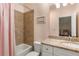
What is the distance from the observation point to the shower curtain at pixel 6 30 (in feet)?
6.13

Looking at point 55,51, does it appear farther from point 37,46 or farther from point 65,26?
point 65,26

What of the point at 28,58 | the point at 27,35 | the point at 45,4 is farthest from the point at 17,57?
the point at 45,4

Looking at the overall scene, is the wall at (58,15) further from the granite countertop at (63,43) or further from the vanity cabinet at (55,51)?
the vanity cabinet at (55,51)

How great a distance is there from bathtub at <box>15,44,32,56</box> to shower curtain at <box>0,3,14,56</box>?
85 mm

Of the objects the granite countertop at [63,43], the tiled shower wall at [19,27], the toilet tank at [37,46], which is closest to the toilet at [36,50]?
the toilet tank at [37,46]

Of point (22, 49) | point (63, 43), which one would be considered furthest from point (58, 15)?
point (22, 49)

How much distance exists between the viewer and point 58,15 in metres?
1.92

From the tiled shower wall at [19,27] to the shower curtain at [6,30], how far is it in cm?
7

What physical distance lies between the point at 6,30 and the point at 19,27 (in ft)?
0.61

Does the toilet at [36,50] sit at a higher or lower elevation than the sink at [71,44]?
lower

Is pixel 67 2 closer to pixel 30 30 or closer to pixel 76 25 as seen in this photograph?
pixel 76 25

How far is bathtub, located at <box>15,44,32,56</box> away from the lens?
6.25ft

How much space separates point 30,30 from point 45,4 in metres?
0.43

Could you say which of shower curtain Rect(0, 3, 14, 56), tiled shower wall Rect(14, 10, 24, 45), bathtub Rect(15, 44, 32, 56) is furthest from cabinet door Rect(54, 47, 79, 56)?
shower curtain Rect(0, 3, 14, 56)
